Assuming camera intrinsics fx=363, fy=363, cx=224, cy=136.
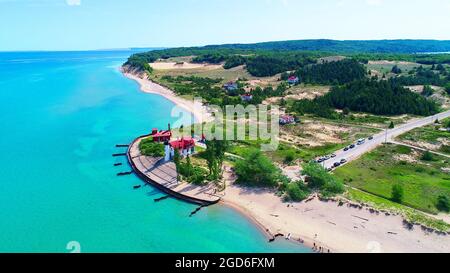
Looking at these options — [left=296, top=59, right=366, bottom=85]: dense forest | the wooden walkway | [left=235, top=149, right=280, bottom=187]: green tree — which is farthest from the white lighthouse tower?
[left=296, top=59, right=366, bottom=85]: dense forest

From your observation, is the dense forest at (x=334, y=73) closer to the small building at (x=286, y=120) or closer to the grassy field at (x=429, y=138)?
the small building at (x=286, y=120)

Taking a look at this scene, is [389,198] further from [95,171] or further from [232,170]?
[95,171]

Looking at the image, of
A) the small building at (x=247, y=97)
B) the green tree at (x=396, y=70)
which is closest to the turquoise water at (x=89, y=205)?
the small building at (x=247, y=97)

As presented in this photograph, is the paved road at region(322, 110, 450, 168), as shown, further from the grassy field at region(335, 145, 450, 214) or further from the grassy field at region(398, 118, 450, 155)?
the grassy field at region(398, 118, 450, 155)

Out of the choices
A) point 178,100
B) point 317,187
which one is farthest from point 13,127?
point 317,187

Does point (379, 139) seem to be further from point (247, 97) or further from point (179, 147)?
point (247, 97)
